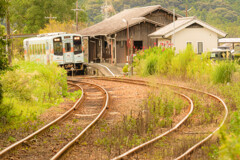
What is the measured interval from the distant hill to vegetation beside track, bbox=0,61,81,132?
6063 centimetres

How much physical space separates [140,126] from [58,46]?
22638 mm

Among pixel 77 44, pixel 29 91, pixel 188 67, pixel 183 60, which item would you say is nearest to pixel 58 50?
pixel 77 44

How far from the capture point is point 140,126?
9.45 metres

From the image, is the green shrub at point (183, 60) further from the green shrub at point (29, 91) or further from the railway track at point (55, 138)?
the railway track at point (55, 138)

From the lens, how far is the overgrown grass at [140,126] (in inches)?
317

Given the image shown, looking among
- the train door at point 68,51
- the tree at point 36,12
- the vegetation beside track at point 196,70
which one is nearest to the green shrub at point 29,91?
the vegetation beside track at point 196,70

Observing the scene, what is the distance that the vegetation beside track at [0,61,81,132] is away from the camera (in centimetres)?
1089

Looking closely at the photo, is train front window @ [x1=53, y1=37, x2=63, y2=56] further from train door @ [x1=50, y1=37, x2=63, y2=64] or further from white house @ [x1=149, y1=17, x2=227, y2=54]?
white house @ [x1=149, y1=17, x2=227, y2=54]

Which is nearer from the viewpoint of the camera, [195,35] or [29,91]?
[29,91]

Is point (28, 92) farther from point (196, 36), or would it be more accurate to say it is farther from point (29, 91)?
point (196, 36)

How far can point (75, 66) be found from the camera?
3288 cm

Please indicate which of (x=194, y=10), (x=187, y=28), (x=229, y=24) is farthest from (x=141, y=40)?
(x=194, y=10)

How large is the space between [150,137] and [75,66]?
24.9m

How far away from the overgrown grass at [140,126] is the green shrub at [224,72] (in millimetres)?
4643
